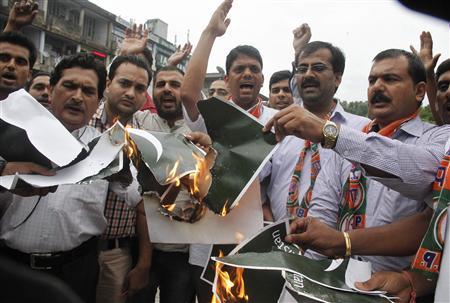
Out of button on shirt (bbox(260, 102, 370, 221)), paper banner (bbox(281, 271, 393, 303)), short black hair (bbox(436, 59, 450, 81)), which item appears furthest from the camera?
short black hair (bbox(436, 59, 450, 81))

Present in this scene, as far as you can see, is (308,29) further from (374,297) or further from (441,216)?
(374,297)

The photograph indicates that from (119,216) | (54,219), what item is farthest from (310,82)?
(54,219)

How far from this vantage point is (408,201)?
189 cm

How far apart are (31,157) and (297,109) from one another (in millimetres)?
1165

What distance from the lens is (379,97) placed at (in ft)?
7.32

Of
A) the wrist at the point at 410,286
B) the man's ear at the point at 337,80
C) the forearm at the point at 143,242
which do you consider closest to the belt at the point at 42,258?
the forearm at the point at 143,242

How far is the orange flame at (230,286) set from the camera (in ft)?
4.84

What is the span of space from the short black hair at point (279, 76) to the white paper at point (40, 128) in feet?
12.7

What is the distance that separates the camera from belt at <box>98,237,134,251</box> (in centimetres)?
291

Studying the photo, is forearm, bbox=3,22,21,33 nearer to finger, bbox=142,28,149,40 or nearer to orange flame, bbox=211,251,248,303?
finger, bbox=142,28,149,40

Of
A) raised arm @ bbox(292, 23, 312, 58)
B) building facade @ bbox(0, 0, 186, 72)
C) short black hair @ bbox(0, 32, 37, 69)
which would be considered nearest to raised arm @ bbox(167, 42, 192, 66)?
raised arm @ bbox(292, 23, 312, 58)

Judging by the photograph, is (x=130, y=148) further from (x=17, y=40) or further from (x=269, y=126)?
(x=17, y=40)

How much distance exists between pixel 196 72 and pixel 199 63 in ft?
0.22

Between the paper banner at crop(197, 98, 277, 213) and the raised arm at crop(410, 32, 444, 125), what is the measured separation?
2.43 metres
